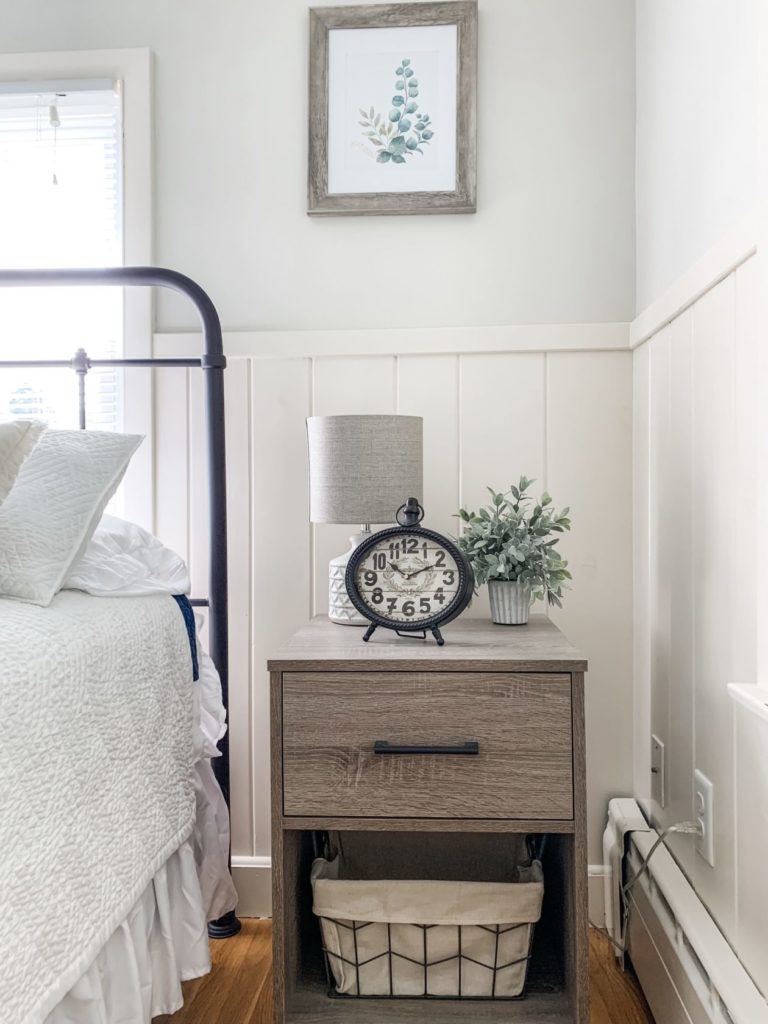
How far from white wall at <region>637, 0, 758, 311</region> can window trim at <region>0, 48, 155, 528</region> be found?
107 cm

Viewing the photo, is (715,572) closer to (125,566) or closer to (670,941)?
(670,941)

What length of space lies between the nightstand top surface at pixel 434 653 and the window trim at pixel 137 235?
0.66m

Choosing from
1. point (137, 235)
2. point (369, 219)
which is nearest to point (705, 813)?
point (369, 219)

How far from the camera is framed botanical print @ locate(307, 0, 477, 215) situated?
1.89 meters

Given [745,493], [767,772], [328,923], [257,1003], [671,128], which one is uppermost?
[671,128]

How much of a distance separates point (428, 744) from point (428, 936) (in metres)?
0.35

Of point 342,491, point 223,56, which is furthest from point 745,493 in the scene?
point 223,56

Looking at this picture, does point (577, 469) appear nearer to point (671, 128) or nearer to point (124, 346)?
point (671, 128)

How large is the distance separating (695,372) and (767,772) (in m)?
0.64

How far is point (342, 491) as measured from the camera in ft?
4.97

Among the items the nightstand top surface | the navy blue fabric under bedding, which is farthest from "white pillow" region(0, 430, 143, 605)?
the nightstand top surface

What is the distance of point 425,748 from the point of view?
1.29 meters

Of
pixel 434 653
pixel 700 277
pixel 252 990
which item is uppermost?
pixel 700 277

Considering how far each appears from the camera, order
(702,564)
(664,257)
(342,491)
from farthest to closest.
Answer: (664,257) → (342,491) → (702,564)
